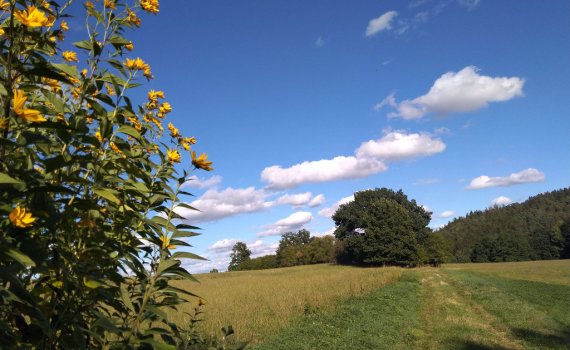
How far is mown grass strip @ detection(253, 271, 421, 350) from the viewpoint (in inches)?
306

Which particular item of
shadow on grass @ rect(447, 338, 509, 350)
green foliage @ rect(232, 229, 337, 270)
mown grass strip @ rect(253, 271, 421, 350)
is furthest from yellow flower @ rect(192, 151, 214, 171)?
green foliage @ rect(232, 229, 337, 270)

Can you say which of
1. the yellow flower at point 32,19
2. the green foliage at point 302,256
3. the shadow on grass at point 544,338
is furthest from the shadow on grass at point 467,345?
the green foliage at point 302,256

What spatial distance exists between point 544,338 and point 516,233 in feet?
263

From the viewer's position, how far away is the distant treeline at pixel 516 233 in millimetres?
70688

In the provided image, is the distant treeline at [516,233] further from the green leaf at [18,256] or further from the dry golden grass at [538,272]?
the green leaf at [18,256]

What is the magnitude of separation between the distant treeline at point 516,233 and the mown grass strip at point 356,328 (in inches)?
1897

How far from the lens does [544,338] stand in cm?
818

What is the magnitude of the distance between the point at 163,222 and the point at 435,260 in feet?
178

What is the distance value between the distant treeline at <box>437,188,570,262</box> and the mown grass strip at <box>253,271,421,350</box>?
4819 cm

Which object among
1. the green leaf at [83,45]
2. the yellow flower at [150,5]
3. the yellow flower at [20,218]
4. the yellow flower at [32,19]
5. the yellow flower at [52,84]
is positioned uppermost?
the yellow flower at [150,5]

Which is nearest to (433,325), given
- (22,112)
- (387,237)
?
(22,112)

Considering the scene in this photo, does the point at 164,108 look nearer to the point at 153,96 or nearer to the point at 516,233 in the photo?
the point at 153,96

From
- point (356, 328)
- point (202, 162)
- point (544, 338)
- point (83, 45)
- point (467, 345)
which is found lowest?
point (544, 338)

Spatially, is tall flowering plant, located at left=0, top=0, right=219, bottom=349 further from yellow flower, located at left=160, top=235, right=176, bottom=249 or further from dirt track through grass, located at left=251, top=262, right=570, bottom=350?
dirt track through grass, located at left=251, top=262, right=570, bottom=350
